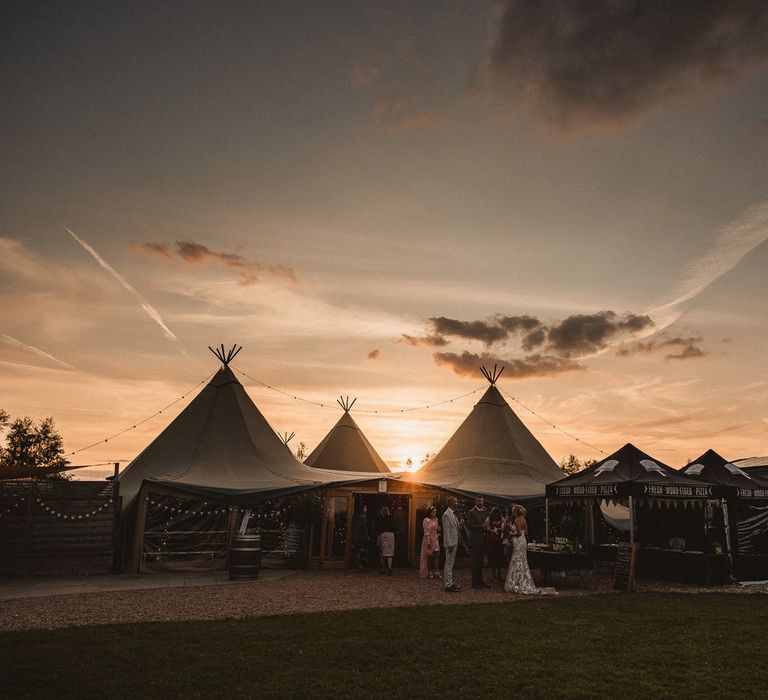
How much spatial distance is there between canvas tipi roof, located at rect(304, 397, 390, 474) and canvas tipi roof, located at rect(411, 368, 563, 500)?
6.47 m

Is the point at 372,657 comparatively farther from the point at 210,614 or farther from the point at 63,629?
the point at 63,629

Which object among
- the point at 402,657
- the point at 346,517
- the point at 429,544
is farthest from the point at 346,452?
the point at 402,657

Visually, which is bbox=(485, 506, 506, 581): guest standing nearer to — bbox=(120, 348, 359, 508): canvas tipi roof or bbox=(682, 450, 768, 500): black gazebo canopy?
bbox=(120, 348, 359, 508): canvas tipi roof

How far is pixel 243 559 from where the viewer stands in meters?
15.1

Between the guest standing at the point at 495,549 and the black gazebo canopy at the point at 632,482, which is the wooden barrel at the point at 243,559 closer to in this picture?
the guest standing at the point at 495,549

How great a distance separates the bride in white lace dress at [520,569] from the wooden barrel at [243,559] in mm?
5910

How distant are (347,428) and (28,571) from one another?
17743mm

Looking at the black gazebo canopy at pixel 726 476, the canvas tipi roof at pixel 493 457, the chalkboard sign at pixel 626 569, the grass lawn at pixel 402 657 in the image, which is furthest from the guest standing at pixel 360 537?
the black gazebo canopy at pixel 726 476

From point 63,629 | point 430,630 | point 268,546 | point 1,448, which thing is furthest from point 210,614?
point 1,448

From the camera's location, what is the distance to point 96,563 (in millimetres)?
15797

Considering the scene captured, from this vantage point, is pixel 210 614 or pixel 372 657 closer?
pixel 372 657

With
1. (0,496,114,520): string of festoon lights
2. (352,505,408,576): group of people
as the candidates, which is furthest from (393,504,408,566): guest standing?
(0,496,114,520): string of festoon lights

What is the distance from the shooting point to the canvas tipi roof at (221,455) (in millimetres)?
18047

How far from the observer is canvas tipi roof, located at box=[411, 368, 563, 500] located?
21922 mm
